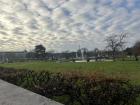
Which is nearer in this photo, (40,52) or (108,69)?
(108,69)

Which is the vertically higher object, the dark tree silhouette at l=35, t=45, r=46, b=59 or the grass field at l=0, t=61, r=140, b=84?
the dark tree silhouette at l=35, t=45, r=46, b=59

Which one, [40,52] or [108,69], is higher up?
[40,52]

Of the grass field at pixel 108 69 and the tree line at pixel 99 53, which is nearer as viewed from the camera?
the grass field at pixel 108 69

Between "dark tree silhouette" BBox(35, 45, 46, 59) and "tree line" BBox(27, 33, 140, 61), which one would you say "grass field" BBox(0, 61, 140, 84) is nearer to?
"tree line" BBox(27, 33, 140, 61)

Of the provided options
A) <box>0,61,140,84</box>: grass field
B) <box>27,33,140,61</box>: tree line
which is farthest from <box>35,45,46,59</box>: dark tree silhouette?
<box>0,61,140,84</box>: grass field

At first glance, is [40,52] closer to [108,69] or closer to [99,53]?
[99,53]

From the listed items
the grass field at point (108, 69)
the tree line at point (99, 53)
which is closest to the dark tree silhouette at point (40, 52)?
the tree line at point (99, 53)

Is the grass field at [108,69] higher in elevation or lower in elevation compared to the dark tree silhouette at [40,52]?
lower

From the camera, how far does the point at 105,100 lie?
25.7 feet

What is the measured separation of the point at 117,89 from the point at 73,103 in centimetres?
225

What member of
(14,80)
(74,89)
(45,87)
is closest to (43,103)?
(74,89)

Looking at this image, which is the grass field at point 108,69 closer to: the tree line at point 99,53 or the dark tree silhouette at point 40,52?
the tree line at point 99,53

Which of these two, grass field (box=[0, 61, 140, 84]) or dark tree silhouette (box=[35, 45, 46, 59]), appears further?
dark tree silhouette (box=[35, 45, 46, 59])

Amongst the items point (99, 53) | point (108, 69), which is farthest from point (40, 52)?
point (108, 69)
